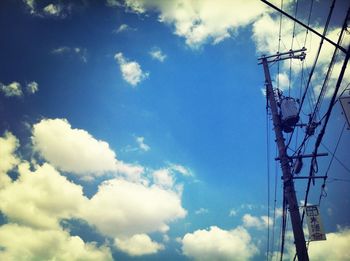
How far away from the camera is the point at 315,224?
916cm

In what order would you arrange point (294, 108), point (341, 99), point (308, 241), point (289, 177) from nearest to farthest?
point (341, 99) < point (289, 177) < point (308, 241) < point (294, 108)

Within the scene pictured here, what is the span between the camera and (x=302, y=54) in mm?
12094

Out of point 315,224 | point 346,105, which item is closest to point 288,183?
point 315,224

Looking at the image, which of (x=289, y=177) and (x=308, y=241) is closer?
(x=289, y=177)

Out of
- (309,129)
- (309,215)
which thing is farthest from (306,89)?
(309,215)

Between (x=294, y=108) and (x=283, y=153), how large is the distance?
218 centimetres

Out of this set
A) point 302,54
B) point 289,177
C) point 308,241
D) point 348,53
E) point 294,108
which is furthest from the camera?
point 302,54

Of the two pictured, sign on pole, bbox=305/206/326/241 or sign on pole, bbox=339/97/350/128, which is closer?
sign on pole, bbox=339/97/350/128

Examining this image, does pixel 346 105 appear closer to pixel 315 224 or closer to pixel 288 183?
pixel 288 183

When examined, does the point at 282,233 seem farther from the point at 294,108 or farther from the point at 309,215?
the point at 294,108

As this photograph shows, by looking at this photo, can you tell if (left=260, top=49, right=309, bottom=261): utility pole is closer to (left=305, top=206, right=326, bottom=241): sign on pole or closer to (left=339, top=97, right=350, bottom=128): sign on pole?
(left=305, top=206, right=326, bottom=241): sign on pole

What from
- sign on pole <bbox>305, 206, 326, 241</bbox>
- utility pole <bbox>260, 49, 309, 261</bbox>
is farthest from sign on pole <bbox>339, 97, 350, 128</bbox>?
sign on pole <bbox>305, 206, 326, 241</bbox>

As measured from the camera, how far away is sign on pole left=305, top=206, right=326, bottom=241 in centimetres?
906

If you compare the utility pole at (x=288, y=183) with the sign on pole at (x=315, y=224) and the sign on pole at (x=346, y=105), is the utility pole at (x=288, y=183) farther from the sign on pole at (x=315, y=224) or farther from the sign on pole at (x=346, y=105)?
the sign on pole at (x=346, y=105)
